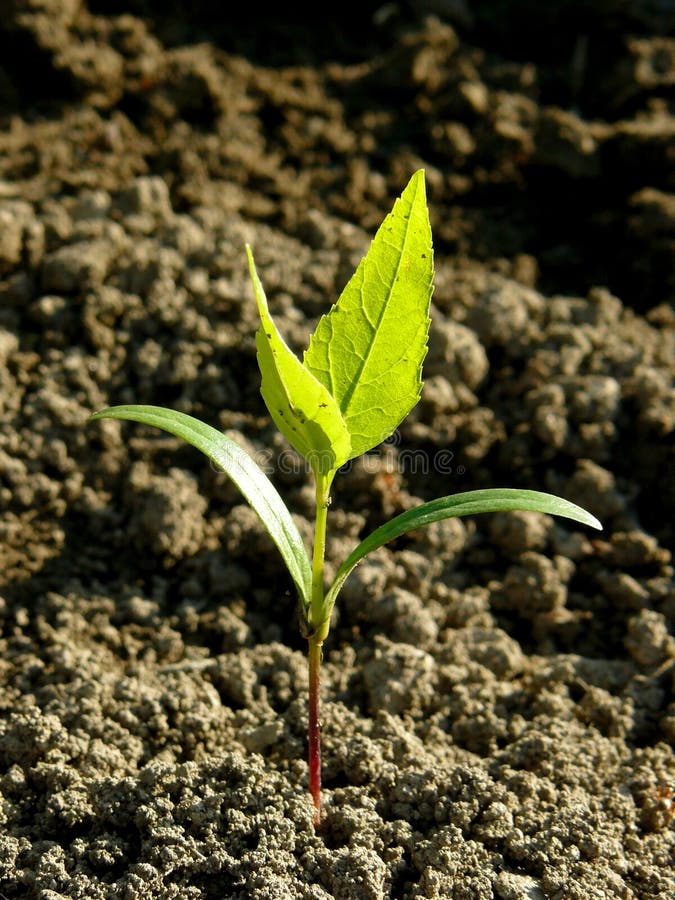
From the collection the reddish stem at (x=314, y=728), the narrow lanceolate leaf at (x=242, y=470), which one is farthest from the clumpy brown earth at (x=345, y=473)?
the narrow lanceolate leaf at (x=242, y=470)

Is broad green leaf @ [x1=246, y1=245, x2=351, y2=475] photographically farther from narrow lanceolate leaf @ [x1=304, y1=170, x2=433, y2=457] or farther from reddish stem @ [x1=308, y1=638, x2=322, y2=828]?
reddish stem @ [x1=308, y1=638, x2=322, y2=828]

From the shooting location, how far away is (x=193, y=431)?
55.6 inches

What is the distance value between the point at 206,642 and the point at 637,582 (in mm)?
990

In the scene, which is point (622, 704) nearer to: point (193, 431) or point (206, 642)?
point (206, 642)

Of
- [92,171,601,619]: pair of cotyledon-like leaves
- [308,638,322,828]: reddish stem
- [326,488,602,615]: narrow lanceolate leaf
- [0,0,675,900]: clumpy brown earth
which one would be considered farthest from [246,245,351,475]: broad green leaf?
[0,0,675,900]: clumpy brown earth

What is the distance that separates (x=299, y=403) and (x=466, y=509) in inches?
11.9

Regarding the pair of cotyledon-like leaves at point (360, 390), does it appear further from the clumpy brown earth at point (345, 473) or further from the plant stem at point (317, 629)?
the clumpy brown earth at point (345, 473)

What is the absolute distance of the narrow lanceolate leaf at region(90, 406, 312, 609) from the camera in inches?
54.5

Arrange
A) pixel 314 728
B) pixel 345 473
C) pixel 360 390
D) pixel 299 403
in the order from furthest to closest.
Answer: pixel 345 473 → pixel 314 728 → pixel 360 390 → pixel 299 403

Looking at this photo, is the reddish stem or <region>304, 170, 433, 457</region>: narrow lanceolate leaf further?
the reddish stem

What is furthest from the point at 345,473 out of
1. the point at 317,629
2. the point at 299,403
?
the point at 299,403

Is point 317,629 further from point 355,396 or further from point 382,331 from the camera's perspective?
point 382,331

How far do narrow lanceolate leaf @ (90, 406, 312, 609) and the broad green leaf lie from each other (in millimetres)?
88

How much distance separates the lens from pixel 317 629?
1.49m
